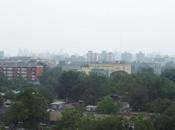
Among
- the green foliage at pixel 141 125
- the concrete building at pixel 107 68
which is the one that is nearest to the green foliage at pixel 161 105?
the green foliage at pixel 141 125

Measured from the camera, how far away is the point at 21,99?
14070 millimetres

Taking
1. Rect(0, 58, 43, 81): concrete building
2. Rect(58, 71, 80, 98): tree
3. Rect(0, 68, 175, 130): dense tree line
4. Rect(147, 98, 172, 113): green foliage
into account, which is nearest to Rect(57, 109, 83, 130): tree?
Rect(0, 68, 175, 130): dense tree line

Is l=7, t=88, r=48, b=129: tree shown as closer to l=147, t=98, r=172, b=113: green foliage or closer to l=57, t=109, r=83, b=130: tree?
l=57, t=109, r=83, b=130: tree

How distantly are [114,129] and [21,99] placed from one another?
4.45m

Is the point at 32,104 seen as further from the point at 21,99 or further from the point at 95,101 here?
the point at 95,101

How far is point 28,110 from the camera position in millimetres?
13742

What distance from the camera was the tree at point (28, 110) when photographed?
1366cm

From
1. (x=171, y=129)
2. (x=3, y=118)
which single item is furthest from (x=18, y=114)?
(x=171, y=129)

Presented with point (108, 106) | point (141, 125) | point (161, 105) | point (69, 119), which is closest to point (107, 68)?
point (108, 106)

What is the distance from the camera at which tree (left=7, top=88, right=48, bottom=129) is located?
44.8 ft

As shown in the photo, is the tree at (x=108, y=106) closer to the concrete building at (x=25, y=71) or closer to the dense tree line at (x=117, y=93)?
the dense tree line at (x=117, y=93)

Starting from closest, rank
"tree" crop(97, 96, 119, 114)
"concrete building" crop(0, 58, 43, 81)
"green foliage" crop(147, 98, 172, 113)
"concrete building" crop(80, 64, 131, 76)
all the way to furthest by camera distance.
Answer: "green foliage" crop(147, 98, 172, 113) → "tree" crop(97, 96, 119, 114) → "concrete building" crop(0, 58, 43, 81) → "concrete building" crop(80, 64, 131, 76)

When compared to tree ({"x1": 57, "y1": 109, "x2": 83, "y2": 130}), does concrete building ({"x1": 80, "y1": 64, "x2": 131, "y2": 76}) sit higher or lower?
higher

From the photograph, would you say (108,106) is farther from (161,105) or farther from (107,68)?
(107,68)
